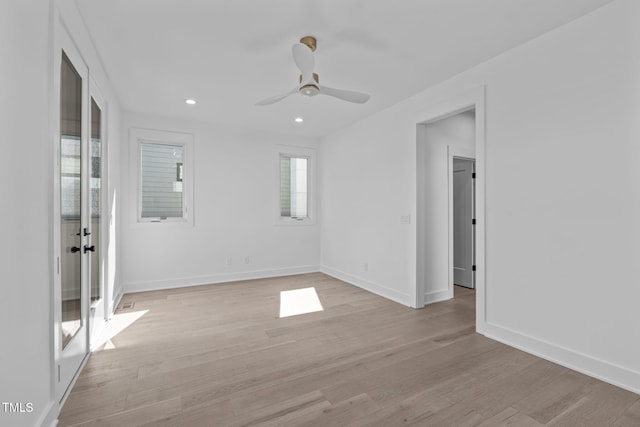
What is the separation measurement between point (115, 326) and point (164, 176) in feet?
8.10

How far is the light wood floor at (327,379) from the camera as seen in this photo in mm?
1799

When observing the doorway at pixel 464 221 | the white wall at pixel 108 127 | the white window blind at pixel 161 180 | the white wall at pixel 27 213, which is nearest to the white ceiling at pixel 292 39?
the white wall at pixel 108 127

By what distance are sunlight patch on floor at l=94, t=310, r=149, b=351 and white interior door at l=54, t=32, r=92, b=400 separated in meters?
0.27

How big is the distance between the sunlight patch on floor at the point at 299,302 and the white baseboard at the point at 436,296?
1439 millimetres

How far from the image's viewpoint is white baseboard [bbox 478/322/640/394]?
81.2 inches

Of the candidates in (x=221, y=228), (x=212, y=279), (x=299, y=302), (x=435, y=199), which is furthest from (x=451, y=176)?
(x=212, y=279)

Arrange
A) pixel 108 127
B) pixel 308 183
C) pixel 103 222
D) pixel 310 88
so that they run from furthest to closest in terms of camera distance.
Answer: pixel 308 183, pixel 108 127, pixel 103 222, pixel 310 88

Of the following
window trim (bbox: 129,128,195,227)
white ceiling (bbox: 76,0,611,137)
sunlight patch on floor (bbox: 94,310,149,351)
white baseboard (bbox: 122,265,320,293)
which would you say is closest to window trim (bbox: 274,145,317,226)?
white baseboard (bbox: 122,265,320,293)

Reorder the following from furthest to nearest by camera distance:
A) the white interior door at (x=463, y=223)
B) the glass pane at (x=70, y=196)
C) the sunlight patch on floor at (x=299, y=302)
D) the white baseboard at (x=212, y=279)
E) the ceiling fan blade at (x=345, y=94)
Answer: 1. the white interior door at (x=463, y=223)
2. the white baseboard at (x=212, y=279)
3. the sunlight patch on floor at (x=299, y=302)
4. the ceiling fan blade at (x=345, y=94)
5. the glass pane at (x=70, y=196)

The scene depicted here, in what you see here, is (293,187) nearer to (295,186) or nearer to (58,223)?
(295,186)

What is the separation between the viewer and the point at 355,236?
A: 5.00m

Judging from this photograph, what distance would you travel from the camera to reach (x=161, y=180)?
189 inches

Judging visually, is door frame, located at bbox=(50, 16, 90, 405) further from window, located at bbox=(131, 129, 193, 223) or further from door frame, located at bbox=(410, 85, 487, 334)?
door frame, located at bbox=(410, 85, 487, 334)

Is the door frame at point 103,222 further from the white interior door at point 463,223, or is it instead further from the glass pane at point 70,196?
the white interior door at point 463,223
